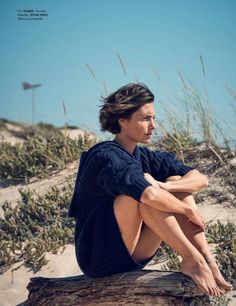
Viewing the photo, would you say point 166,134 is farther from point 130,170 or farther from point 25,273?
point 130,170

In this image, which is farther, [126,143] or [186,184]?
[126,143]

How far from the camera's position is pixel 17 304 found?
17.9ft

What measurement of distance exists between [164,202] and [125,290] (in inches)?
31.1

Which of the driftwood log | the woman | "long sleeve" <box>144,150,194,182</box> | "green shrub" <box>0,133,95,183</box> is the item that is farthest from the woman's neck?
"green shrub" <box>0,133,95,183</box>

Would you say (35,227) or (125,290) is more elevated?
(35,227)

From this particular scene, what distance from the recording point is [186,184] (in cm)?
421

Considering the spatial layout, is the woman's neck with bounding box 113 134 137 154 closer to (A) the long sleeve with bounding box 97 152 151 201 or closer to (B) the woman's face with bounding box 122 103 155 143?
(B) the woman's face with bounding box 122 103 155 143

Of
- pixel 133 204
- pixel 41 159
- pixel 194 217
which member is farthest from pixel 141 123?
pixel 41 159

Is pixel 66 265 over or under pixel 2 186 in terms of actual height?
under

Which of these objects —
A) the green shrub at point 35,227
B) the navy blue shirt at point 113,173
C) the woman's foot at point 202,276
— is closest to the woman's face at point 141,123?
the navy blue shirt at point 113,173

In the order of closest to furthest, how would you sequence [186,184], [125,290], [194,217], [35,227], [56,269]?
1. [194,217]
2. [125,290]
3. [186,184]
4. [56,269]
5. [35,227]

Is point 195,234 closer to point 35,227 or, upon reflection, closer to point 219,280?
point 219,280

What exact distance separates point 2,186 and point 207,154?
9.79ft

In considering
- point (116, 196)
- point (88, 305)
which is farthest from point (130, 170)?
point (88, 305)
